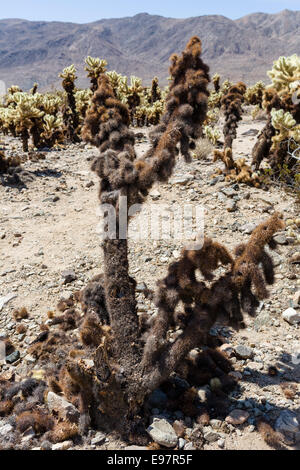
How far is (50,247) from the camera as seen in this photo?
24.1 ft

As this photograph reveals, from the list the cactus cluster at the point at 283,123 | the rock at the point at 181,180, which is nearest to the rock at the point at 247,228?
the cactus cluster at the point at 283,123

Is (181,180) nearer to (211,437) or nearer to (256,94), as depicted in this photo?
(211,437)

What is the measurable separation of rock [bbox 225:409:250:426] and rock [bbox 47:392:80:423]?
149 cm

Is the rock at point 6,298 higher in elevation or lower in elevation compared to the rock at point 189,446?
higher

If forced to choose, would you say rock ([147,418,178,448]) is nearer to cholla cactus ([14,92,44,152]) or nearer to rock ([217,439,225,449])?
rock ([217,439,225,449])

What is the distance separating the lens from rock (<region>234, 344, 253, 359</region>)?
4.35 m

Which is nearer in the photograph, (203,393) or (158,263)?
(203,393)

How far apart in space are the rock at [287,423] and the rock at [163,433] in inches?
39.3

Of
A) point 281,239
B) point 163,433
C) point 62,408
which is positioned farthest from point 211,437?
point 281,239

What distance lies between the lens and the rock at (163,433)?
3.22 meters

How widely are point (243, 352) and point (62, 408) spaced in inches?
86.3

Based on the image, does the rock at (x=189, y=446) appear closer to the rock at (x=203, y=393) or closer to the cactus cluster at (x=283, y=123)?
the rock at (x=203, y=393)

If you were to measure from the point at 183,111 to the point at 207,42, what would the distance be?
179m

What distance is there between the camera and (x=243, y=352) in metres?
4.38
